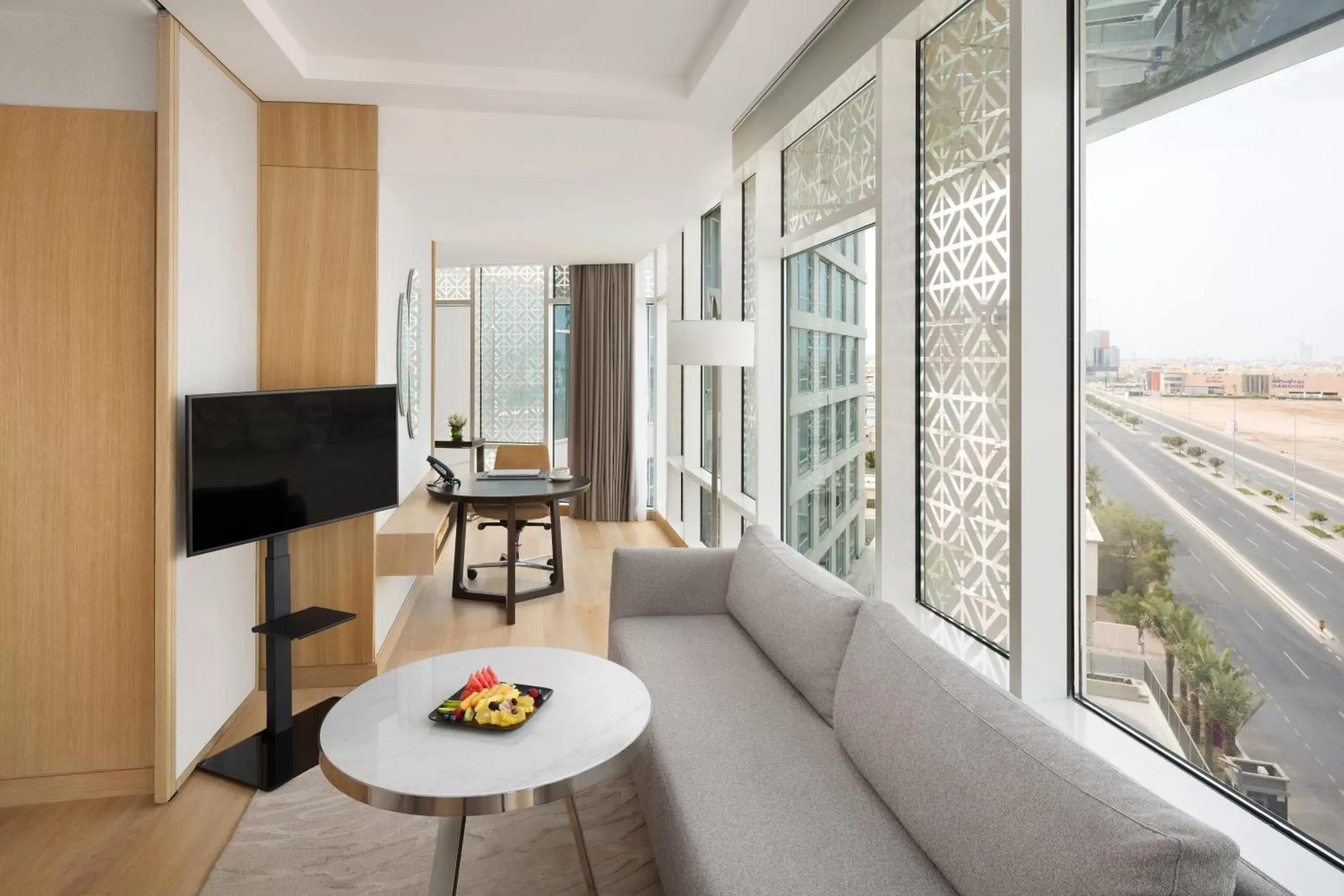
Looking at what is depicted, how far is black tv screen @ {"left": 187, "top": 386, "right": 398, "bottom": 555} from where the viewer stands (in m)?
2.56

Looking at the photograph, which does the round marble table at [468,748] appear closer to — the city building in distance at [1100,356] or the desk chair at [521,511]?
the city building in distance at [1100,356]

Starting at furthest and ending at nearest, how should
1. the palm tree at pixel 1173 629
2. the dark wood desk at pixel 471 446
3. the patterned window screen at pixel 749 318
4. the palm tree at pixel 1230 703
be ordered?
the dark wood desk at pixel 471 446 → the patterned window screen at pixel 749 318 → the palm tree at pixel 1173 629 → the palm tree at pixel 1230 703

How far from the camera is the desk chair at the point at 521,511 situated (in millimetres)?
5242

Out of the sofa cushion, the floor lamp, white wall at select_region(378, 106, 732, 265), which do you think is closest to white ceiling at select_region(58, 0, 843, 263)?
white wall at select_region(378, 106, 732, 265)

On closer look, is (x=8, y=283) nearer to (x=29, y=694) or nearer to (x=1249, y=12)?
(x=29, y=694)

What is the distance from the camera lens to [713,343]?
11.7ft

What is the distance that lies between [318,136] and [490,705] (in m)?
2.82

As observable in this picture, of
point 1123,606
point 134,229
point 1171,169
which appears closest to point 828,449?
point 1123,606

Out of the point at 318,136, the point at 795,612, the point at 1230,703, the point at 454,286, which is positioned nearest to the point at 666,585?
the point at 795,612

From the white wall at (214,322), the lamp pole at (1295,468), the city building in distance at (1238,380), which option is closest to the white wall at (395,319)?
the white wall at (214,322)

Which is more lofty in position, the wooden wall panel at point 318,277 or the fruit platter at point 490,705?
the wooden wall panel at point 318,277

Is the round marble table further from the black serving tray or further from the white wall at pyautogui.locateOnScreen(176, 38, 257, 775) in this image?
the white wall at pyautogui.locateOnScreen(176, 38, 257, 775)

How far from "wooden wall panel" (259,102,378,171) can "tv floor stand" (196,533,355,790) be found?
1.73 m

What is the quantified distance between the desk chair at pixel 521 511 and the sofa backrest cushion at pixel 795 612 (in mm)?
2373
